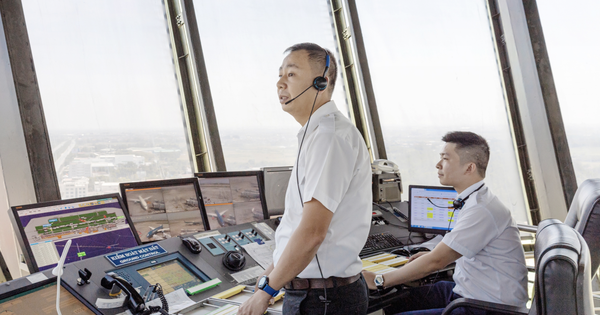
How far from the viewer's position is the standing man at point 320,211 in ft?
3.91

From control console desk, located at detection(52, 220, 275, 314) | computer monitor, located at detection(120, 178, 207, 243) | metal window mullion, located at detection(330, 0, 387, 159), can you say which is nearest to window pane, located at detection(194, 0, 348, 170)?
metal window mullion, located at detection(330, 0, 387, 159)

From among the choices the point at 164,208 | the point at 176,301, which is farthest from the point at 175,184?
the point at 176,301

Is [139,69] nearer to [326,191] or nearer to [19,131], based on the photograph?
[19,131]

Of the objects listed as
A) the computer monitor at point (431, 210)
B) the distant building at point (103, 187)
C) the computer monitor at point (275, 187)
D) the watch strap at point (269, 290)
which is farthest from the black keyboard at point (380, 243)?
the distant building at point (103, 187)

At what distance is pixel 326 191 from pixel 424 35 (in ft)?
11.6

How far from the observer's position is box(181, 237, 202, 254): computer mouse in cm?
189

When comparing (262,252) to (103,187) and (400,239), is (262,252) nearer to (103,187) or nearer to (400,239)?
(400,239)

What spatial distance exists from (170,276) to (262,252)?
20.8 inches

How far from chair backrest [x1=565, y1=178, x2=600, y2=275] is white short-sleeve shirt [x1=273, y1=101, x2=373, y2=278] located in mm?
811

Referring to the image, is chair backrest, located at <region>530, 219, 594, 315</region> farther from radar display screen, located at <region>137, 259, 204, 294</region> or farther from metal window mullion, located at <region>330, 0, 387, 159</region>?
metal window mullion, located at <region>330, 0, 387, 159</region>

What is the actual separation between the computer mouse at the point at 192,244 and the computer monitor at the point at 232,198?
338mm

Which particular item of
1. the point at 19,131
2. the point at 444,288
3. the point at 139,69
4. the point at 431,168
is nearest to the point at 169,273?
the point at 19,131

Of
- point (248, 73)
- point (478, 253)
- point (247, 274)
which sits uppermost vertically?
point (248, 73)

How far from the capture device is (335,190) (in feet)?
3.95
